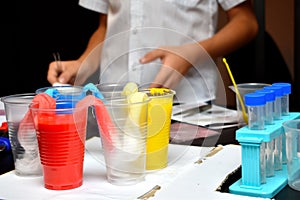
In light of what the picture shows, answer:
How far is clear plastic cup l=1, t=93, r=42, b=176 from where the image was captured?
858mm

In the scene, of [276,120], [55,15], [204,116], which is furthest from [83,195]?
[55,15]

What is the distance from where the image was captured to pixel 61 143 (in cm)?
77

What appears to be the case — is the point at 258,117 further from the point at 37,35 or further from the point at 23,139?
the point at 37,35

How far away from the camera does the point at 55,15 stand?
236cm

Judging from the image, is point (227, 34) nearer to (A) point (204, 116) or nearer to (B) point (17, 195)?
(A) point (204, 116)

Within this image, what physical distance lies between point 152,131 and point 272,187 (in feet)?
0.74

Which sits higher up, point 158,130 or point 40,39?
point 40,39

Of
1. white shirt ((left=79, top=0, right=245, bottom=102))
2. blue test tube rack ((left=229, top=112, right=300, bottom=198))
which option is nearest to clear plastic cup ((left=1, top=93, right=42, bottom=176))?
blue test tube rack ((left=229, top=112, right=300, bottom=198))

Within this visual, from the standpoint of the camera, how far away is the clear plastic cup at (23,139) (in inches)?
33.8

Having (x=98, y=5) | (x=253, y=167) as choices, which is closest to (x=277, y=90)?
(x=253, y=167)

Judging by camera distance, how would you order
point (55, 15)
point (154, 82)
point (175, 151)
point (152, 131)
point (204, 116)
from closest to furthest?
point (152, 131), point (175, 151), point (154, 82), point (204, 116), point (55, 15)

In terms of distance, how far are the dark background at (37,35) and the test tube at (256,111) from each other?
1.72m

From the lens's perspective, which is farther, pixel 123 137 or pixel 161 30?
pixel 161 30

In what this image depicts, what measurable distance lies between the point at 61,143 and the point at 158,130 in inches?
7.1
